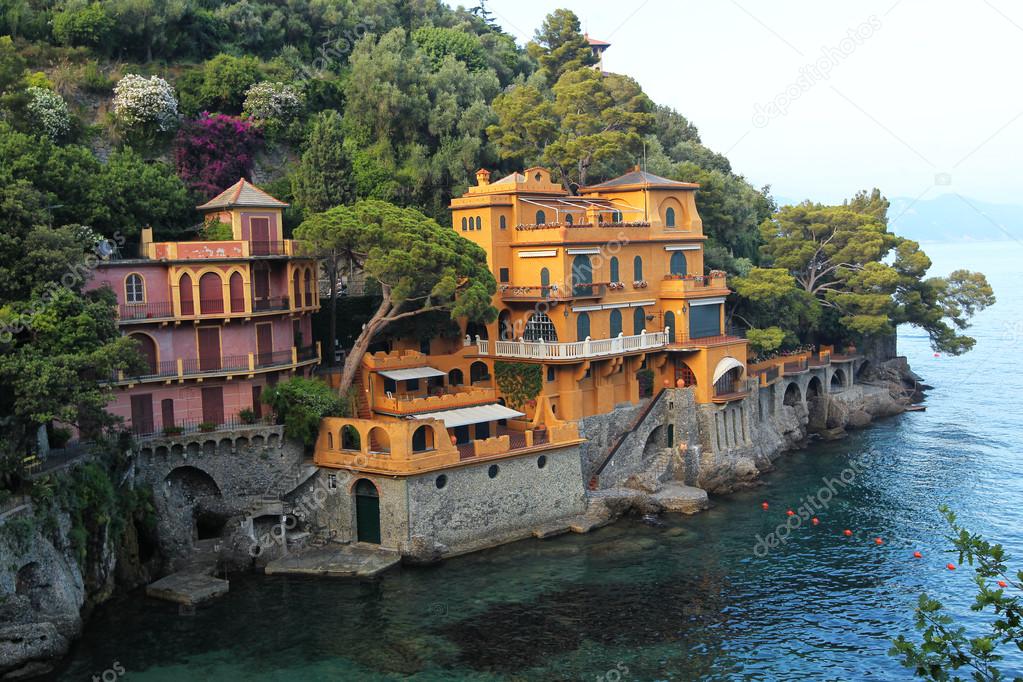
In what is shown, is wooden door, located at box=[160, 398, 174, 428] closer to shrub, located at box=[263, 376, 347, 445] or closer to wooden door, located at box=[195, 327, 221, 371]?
wooden door, located at box=[195, 327, 221, 371]

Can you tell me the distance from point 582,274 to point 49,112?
29.2 m

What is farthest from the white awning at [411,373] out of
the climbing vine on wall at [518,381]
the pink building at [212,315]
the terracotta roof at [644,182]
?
the terracotta roof at [644,182]

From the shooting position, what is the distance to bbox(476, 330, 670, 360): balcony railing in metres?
51.7

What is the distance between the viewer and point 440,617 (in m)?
37.8

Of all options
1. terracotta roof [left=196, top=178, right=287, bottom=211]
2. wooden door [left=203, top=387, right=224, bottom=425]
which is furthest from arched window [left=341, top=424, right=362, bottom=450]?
terracotta roof [left=196, top=178, right=287, bottom=211]

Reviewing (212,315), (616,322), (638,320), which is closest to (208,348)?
(212,315)

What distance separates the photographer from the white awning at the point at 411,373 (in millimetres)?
49756

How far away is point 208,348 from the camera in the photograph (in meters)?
45.8

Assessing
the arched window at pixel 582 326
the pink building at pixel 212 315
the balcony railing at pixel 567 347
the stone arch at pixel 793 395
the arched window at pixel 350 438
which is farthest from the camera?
the stone arch at pixel 793 395

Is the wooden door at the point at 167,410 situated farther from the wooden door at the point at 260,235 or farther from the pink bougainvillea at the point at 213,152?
the pink bougainvillea at the point at 213,152

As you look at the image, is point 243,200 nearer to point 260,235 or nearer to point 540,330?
point 260,235

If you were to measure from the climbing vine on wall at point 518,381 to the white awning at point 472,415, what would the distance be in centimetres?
163

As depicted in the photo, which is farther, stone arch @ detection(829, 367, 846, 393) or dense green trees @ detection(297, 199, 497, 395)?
stone arch @ detection(829, 367, 846, 393)

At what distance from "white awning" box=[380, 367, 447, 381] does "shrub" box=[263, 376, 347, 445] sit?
13.5ft
